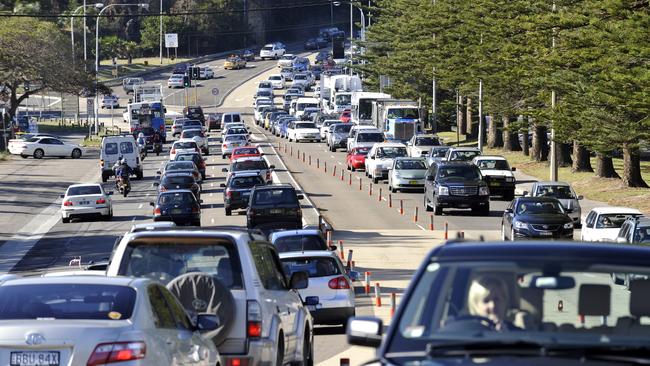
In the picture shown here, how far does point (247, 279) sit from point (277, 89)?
13994cm

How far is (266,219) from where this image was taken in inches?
1599

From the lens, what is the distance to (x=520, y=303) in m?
8.01

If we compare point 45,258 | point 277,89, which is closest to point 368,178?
point 45,258

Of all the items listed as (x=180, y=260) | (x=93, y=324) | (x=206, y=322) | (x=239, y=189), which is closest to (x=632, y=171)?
(x=239, y=189)

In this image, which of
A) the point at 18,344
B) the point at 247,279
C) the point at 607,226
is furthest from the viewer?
the point at 607,226

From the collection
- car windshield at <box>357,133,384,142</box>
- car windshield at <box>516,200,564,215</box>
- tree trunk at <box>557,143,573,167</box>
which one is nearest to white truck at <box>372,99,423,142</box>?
car windshield at <box>357,133,384,142</box>

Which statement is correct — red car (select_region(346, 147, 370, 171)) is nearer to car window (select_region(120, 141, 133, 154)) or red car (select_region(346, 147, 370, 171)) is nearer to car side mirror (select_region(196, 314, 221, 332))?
car window (select_region(120, 141, 133, 154))

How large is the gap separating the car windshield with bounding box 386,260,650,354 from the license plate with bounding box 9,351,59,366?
3.06 meters

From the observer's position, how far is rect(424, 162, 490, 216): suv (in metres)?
48.7

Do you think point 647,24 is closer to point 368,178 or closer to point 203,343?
point 368,178

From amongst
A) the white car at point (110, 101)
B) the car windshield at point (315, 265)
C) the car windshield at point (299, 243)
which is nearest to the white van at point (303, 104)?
the white car at point (110, 101)

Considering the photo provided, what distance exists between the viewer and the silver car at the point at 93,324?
987 centimetres

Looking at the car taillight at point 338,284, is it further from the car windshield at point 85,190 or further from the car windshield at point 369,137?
the car windshield at point 369,137

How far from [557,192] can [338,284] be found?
2276 centimetres
